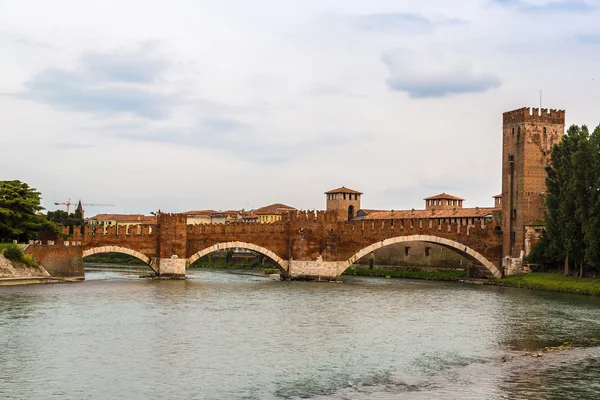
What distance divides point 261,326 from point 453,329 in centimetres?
499

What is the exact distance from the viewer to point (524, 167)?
126 feet

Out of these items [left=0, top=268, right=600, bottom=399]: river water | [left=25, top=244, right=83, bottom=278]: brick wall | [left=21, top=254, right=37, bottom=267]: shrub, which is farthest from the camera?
[left=25, top=244, right=83, bottom=278]: brick wall

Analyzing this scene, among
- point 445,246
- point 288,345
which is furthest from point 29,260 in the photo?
point 445,246

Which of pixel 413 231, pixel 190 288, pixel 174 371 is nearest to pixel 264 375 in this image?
pixel 174 371

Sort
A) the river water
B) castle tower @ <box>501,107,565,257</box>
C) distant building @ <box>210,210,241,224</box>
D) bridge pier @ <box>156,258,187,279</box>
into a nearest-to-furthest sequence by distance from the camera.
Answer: the river water, bridge pier @ <box>156,258,187,279</box>, castle tower @ <box>501,107,565,257</box>, distant building @ <box>210,210,241,224</box>

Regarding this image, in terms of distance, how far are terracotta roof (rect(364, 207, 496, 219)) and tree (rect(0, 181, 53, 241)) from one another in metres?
26.1

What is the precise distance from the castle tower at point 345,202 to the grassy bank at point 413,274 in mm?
13840

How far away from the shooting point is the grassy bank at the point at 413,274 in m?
43.3

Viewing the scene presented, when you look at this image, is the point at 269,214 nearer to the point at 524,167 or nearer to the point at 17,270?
the point at 524,167

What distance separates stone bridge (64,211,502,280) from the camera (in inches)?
1464

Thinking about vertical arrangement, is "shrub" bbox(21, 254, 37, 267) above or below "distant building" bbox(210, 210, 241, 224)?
below

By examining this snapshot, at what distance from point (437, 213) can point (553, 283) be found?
2018 cm

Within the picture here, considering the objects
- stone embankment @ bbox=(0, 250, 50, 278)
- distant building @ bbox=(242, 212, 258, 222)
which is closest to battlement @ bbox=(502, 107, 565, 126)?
stone embankment @ bbox=(0, 250, 50, 278)

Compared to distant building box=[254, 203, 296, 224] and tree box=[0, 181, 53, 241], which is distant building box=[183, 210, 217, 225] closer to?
distant building box=[254, 203, 296, 224]
